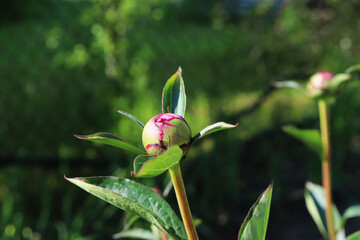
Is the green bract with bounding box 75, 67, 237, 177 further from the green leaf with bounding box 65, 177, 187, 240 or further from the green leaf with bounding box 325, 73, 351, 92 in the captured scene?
the green leaf with bounding box 325, 73, 351, 92

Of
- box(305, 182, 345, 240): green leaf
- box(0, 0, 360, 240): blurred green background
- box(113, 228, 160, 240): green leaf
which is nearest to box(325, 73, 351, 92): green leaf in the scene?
box(305, 182, 345, 240): green leaf

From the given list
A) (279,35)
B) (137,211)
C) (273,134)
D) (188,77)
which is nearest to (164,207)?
(137,211)

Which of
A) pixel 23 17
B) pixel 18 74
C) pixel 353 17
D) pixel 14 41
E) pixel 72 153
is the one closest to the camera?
pixel 72 153

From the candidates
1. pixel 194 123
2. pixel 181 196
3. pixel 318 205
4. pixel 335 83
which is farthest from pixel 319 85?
pixel 194 123

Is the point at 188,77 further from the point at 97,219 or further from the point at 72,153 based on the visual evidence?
the point at 97,219

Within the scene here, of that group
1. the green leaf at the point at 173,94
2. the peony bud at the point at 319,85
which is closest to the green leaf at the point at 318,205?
the peony bud at the point at 319,85

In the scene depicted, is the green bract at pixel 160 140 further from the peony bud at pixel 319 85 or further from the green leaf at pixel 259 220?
the peony bud at pixel 319 85
